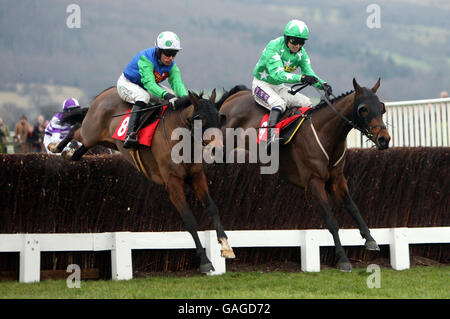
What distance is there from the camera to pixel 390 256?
8.19 metres

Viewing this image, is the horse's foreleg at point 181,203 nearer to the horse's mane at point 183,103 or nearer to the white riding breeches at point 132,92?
the horse's mane at point 183,103

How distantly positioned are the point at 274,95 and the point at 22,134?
1036 cm

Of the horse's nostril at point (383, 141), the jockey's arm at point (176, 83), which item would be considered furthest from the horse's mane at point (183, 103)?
the horse's nostril at point (383, 141)

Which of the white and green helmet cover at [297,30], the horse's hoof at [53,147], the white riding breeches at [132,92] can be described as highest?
the white and green helmet cover at [297,30]

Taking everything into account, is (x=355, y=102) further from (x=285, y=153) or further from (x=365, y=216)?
(x=365, y=216)

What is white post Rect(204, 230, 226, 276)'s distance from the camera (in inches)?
300

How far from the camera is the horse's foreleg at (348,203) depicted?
721cm

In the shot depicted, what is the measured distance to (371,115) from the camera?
23.5 feet

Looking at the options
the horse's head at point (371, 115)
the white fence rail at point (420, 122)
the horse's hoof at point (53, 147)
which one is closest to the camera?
the horse's head at point (371, 115)

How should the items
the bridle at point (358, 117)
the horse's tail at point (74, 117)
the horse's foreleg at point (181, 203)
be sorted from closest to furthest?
the horse's foreleg at point (181, 203)
the bridle at point (358, 117)
the horse's tail at point (74, 117)

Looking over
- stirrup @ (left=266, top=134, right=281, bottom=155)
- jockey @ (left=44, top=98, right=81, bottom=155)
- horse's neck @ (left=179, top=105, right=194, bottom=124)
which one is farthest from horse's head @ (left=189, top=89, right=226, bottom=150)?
jockey @ (left=44, top=98, right=81, bottom=155)

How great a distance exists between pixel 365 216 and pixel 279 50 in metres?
2.10

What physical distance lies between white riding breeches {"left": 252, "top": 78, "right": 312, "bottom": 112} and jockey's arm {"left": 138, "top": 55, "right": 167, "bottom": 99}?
4.41ft
